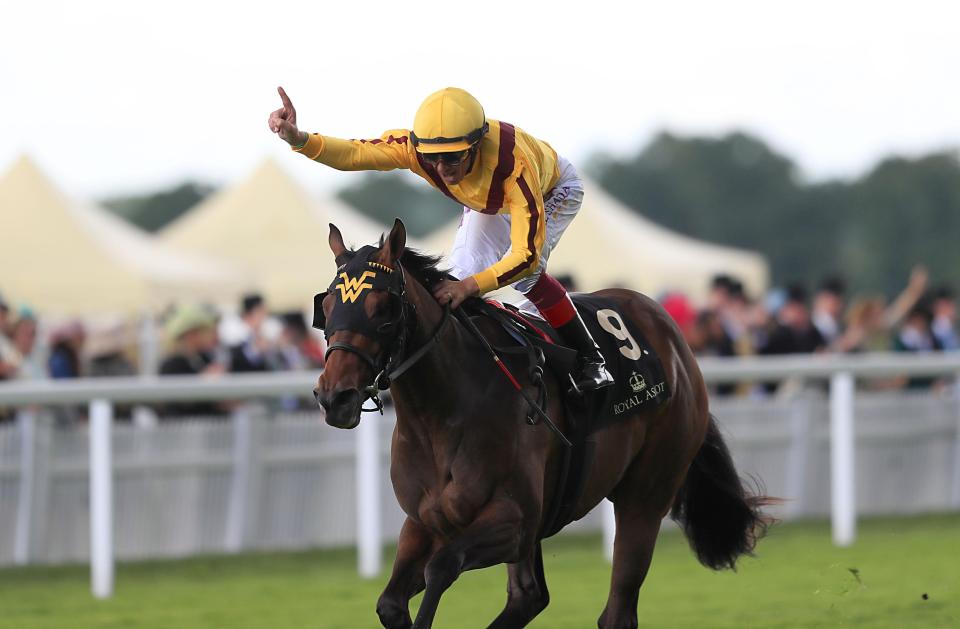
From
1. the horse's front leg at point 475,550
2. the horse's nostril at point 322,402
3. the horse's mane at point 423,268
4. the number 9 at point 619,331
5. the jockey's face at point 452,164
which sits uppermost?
the jockey's face at point 452,164

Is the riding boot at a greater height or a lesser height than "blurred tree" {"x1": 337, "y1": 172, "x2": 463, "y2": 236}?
greater

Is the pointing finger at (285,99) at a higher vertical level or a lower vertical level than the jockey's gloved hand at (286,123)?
higher

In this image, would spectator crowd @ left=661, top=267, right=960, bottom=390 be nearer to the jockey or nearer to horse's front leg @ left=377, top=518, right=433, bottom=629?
the jockey

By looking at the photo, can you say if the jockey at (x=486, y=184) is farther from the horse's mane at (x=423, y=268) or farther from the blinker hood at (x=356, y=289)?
the blinker hood at (x=356, y=289)

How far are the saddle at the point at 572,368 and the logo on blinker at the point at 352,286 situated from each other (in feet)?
2.40

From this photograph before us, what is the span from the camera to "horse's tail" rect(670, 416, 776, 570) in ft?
21.5

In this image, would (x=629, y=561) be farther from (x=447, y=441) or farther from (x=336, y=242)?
(x=336, y=242)

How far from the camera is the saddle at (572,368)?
5445 mm

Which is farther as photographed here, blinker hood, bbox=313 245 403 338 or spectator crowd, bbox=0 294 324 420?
spectator crowd, bbox=0 294 324 420

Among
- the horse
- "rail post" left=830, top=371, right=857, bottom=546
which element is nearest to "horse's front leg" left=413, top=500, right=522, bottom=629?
the horse

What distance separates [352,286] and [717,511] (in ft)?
8.03

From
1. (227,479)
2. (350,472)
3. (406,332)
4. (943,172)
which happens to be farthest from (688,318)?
(943,172)

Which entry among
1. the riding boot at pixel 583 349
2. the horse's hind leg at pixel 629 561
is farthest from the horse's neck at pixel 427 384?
the horse's hind leg at pixel 629 561

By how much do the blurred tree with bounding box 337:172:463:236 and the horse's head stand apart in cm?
8142
